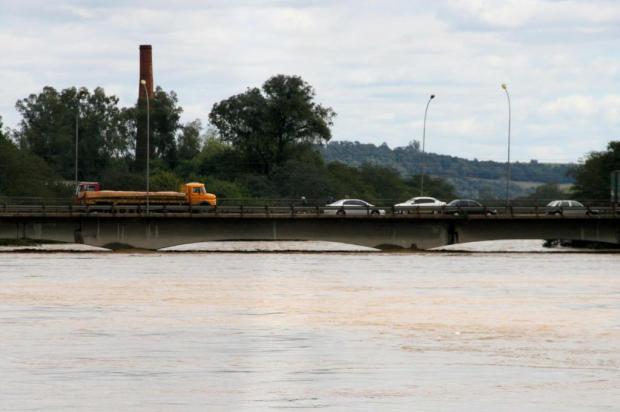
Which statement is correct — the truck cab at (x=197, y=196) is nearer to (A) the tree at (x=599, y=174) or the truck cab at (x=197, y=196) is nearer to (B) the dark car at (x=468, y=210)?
(B) the dark car at (x=468, y=210)

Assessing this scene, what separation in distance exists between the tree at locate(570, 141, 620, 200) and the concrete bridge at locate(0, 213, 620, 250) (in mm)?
78231

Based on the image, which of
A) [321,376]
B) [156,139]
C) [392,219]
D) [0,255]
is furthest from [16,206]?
[156,139]

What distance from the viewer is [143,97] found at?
185m

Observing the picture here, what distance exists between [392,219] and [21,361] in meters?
71.3

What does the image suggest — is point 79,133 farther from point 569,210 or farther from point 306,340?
point 306,340

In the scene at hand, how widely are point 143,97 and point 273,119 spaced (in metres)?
20.0

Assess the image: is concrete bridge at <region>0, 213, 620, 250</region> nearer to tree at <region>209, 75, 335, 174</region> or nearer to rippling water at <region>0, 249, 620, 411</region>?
rippling water at <region>0, 249, 620, 411</region>

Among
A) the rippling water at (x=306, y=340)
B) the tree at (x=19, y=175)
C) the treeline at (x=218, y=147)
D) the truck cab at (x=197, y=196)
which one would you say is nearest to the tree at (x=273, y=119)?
the treeline at (x=218, y=147)

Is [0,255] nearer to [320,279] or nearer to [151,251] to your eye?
[151,251]

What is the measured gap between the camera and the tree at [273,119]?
17638 cm

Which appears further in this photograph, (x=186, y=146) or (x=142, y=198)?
(x=186, y=146)

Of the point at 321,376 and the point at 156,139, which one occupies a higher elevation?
the point at 156,139

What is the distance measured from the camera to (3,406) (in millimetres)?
26531

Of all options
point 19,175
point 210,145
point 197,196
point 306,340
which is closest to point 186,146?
point 210,145
